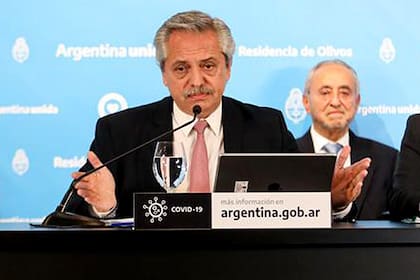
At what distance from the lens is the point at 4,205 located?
355 centimetres

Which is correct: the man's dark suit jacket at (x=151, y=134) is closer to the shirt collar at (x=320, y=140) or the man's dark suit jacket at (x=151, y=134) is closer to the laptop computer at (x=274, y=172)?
the shirt collar at (x=320, y=140)

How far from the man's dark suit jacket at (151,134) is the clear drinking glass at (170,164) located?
72 centimetres

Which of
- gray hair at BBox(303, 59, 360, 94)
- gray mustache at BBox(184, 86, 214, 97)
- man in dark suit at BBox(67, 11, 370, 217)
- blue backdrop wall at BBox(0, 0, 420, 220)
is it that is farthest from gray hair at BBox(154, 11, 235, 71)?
gray hair at BBox(303, 59, 360, 94)

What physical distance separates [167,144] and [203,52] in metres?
0.99

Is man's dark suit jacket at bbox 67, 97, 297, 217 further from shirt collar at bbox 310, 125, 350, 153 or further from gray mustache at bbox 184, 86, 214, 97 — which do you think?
shirt collar at bbox 310, 125, 350, 153

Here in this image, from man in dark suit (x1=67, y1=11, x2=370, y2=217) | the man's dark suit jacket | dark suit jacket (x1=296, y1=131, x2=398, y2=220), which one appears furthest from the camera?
dark suit jacket (x1=296, y1=131, x2=398, y2=220)

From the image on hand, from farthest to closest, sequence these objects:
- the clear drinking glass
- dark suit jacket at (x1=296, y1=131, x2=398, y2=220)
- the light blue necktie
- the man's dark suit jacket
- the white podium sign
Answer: the light blue necktie, dark suit jacket at (x1=296, y1=131, x2=398, y2=220), the man's dark suit jacket, the clear drinking glass, the white podium sign

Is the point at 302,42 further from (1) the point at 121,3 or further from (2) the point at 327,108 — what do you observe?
(1) the point at 121,3

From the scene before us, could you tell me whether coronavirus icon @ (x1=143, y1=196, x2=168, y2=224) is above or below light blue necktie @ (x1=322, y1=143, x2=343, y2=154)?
below

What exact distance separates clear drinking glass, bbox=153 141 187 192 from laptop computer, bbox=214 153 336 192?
6.6 inches

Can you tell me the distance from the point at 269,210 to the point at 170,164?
351mm

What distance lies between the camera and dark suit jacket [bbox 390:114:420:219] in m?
2.96

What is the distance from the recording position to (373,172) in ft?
11.8

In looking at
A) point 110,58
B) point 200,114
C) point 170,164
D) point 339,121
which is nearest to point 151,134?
point 200,114
